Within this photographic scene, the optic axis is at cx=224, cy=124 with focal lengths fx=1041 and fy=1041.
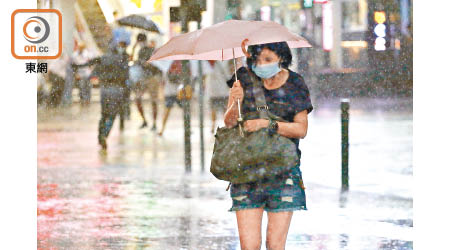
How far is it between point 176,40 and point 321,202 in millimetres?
4572

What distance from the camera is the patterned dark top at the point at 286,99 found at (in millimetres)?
5961

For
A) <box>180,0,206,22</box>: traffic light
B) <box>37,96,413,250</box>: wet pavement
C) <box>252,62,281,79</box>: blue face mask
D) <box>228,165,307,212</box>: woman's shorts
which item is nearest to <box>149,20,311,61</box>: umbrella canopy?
<box>252,62,281,79</box>: blue face mask

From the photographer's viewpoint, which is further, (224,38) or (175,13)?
(175,13)

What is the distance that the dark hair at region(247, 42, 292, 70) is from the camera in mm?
6059

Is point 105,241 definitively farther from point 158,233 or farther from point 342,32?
point 342,32

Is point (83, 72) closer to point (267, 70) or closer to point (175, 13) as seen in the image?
point (175, 13)

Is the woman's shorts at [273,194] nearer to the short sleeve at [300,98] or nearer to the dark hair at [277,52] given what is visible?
the short sleeve at [300,98]

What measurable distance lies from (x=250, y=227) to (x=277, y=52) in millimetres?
1028

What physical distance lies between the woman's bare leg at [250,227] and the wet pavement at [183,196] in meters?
2.39

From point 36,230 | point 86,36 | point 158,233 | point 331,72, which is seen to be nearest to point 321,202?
point 158,233

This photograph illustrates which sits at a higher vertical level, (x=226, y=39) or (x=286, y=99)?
(x=226, y=39)

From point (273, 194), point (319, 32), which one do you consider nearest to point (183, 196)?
point (273, 194)

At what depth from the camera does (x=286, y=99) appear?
19.6 feet
